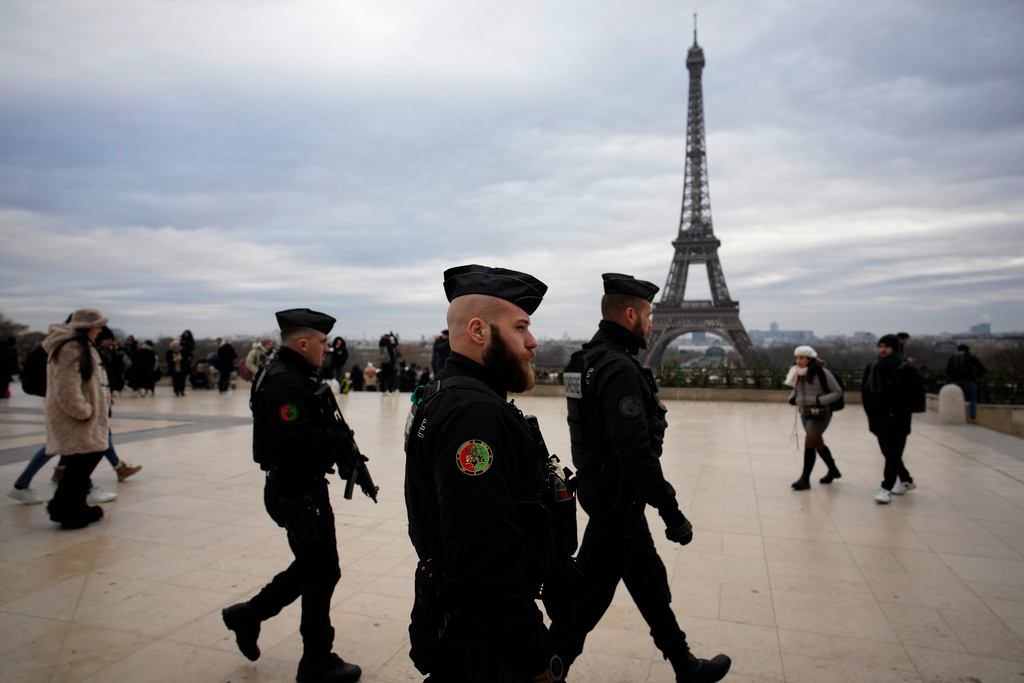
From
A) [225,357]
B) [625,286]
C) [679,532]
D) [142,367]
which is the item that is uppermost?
[625,286]

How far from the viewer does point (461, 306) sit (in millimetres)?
1941

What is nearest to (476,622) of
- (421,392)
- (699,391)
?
(421,392)

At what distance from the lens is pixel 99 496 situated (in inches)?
245

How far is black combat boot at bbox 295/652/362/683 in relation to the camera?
3.02 m

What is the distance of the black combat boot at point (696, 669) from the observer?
9.85 feet

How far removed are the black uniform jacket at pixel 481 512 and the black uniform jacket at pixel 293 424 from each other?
4.69 feet

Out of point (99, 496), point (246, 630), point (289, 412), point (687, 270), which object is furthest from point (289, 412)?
point (687, 270)

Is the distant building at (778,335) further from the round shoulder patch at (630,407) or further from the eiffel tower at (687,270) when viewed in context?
the round shoulder patch at (630,407)

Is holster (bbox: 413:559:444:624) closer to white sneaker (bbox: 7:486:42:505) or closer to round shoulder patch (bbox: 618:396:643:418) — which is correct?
round shoulder patch (bbox: 618:396:643:418)

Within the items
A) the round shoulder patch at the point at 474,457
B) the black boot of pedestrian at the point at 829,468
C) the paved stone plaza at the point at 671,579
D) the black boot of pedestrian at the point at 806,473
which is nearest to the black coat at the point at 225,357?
the paved stone plaza at the point at 671,579

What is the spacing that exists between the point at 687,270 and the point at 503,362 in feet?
168

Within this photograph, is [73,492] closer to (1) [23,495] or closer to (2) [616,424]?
(1) [23,495]

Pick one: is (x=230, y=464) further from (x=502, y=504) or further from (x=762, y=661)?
(x=502, y=504)

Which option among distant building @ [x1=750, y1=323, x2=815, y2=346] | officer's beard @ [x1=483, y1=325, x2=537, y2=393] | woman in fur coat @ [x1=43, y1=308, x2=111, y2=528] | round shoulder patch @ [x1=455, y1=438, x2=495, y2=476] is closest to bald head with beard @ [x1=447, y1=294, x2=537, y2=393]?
officer's beard @ [x1=483, y1=325, x2=537, y2=393]
